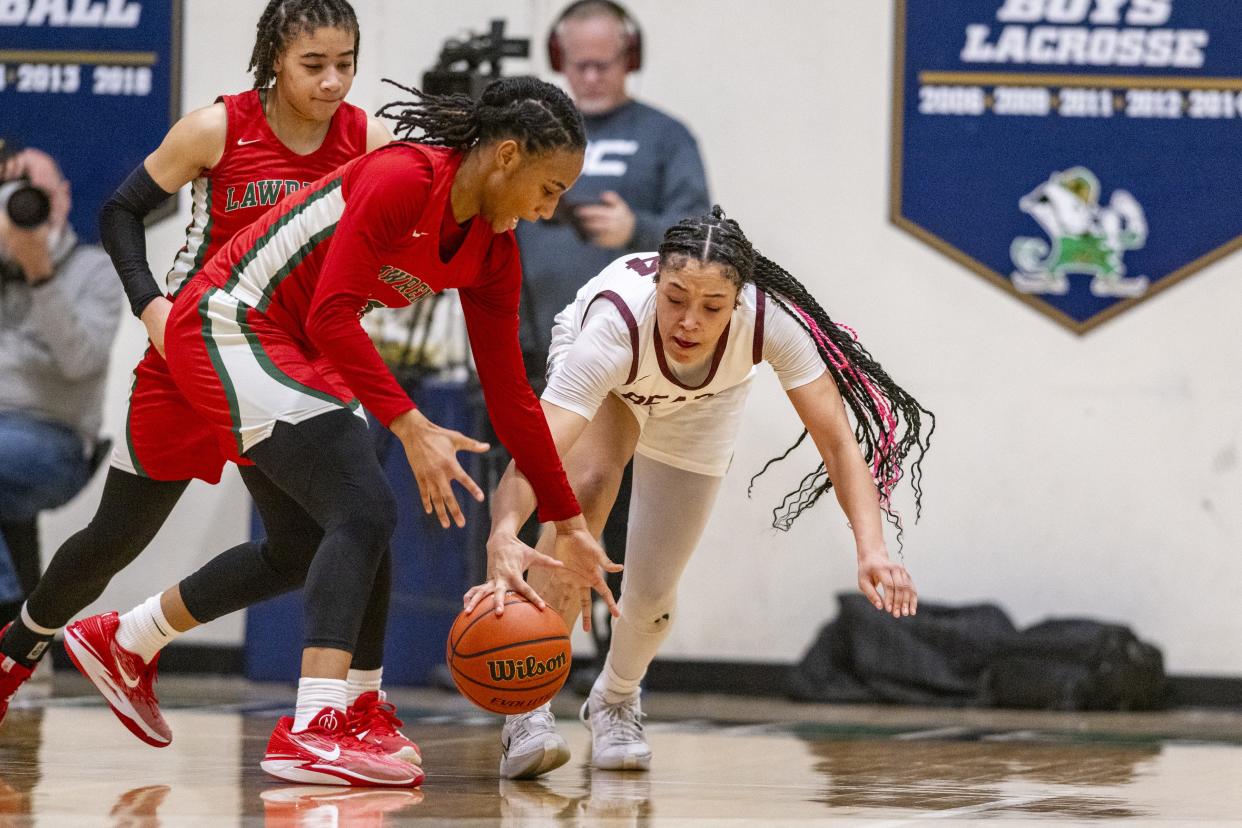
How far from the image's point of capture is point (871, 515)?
346cm

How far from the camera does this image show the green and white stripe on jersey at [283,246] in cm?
331

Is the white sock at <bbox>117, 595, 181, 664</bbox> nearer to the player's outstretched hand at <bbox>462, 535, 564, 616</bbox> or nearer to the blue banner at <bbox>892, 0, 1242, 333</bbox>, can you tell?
the player's outstretched hand at <bbox>462, 535, 564, 616</bbox>

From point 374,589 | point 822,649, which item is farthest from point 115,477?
point 822,649

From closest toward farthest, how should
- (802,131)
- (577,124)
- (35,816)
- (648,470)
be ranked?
(35,816)
(577,124)
(648,470)
(802,131)

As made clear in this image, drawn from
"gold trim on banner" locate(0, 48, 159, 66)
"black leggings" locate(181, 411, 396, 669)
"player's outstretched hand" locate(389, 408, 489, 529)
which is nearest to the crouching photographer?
"gold trim on banner" locate(0, 48, 159, 66)

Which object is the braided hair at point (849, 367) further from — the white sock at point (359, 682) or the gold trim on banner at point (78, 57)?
the gold trim on banner at point (78, 57)

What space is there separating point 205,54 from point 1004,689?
4128 millimetres

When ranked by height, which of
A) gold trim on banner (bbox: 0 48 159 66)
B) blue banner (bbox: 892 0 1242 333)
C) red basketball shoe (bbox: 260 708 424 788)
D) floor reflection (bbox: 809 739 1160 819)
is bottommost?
floor reflection (bbox: 809 739 1160 819)

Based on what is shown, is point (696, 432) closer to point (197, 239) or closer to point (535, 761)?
point (535, 761)

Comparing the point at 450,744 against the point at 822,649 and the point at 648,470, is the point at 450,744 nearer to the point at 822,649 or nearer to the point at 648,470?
the point at 648,470

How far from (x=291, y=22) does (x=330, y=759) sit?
5.28ft

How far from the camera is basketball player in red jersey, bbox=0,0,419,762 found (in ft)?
11.9

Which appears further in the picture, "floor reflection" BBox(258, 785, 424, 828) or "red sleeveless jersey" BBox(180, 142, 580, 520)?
"red sleeveless jersey" BBox(180, 142, 580, 520)

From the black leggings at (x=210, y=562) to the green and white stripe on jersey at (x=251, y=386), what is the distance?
1.30 feet
